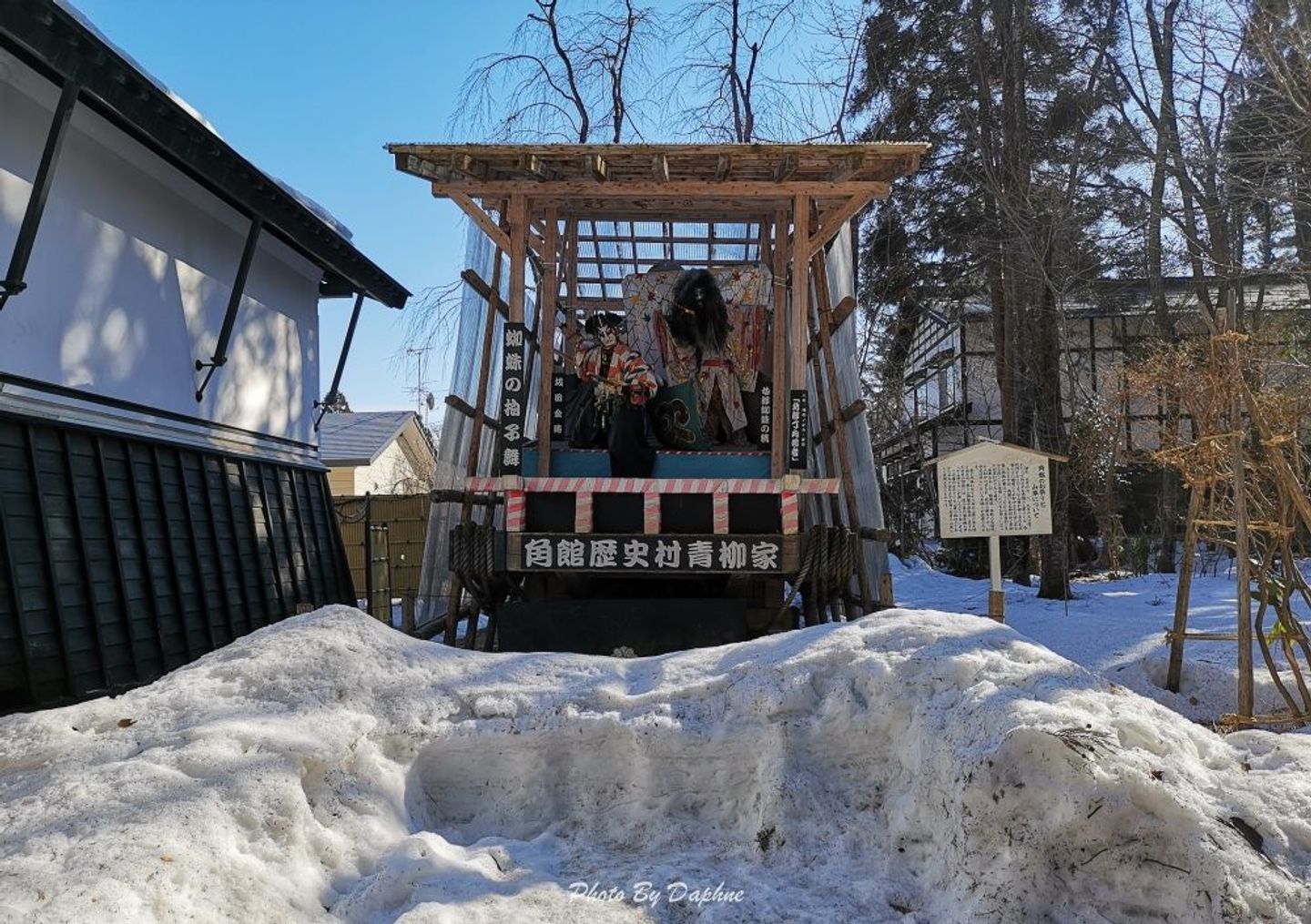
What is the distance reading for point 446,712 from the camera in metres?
3.59

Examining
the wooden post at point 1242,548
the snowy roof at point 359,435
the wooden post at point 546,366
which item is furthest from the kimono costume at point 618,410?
the snowy roof at point 359,435

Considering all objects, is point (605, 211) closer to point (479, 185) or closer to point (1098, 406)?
point (479, 185)

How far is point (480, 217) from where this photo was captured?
6.67 meters

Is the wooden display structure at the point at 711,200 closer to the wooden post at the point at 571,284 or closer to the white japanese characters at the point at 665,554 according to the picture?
the white japanese characters at the point at 665,554

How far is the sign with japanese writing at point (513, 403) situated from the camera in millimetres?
6086

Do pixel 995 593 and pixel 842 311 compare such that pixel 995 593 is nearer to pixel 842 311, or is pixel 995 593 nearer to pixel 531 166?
pixel 842 311

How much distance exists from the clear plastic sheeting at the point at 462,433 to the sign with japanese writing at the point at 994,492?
3.29 meters

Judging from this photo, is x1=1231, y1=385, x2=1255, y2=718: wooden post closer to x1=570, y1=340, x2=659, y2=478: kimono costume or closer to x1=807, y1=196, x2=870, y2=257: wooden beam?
x1=807, y1=196, x2=870, y2=257: wooden beam

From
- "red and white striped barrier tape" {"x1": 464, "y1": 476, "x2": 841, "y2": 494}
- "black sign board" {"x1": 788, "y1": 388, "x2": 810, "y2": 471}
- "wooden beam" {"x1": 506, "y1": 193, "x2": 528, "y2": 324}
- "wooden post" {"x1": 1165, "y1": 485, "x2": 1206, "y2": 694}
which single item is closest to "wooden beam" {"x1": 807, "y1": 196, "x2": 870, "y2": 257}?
"black sign board" {"x1": 788, "y1": 388, "x2": 810, "y2": 471}

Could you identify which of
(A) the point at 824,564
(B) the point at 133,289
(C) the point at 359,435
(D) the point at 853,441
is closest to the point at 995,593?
(A) the point at 824,564

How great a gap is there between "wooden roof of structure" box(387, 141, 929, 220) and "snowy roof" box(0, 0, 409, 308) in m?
1.65

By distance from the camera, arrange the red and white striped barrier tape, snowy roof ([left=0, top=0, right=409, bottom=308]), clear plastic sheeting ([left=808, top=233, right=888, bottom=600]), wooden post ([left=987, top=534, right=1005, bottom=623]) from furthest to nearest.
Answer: clear plastic sheeting ([left=808, top=233, right=888, bottom=600]) < the red and white striped barrier tape < wooden post ([left=987, top=534, right=1005, bottom=623]) < snowy roof ([left=0, top=0, right=409, bottom=308])

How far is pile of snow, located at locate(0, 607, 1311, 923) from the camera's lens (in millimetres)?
2527

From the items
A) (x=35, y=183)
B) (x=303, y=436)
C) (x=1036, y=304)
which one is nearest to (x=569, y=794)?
(x=35, y=183)
